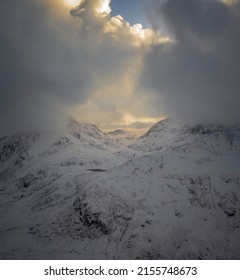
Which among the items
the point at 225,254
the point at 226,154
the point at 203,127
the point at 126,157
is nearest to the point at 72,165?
the point at 126,157

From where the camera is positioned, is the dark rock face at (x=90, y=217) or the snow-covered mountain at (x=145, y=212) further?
the dark rock face at (x=90, y=217)

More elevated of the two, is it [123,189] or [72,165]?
[72,165]

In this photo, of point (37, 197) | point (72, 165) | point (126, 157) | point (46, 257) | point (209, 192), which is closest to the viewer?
point (46, 257)

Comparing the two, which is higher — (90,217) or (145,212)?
(145,212)

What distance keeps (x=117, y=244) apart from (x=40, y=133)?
499 feet

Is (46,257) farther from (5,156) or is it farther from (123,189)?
(5,156)

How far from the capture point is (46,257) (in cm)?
3831

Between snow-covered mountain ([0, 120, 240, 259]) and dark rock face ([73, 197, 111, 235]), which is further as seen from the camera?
dark rock face ([73, 197, 111, 235])

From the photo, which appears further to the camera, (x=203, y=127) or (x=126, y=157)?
(x=203, y=127)

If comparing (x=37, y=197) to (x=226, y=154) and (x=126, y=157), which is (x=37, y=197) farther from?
(x=126, y=157)

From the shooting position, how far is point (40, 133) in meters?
177

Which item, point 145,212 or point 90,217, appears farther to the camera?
point 145,212
